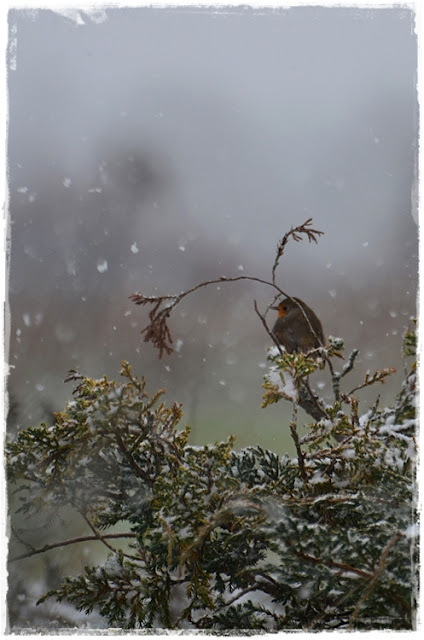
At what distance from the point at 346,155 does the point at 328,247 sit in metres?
0.17

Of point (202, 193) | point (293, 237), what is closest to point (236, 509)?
point (293, 237)

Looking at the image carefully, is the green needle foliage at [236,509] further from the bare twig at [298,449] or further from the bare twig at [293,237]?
the bare twig at [293,237]

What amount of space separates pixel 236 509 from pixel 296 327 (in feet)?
0.83

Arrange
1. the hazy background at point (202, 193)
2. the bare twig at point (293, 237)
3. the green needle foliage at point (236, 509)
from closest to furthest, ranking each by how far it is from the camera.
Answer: the green needle foliage at point (236, 509) < the bare twig at point (293, 237) < the hazy background at point (202, 193)

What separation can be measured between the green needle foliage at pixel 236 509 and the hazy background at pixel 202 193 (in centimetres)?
9

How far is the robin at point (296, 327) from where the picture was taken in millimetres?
698

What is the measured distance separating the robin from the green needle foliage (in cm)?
6

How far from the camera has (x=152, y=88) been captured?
89 cm

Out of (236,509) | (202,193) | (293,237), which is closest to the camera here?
(236,509)

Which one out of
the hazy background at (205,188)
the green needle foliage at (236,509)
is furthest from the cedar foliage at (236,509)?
the hazy background at (205,188)

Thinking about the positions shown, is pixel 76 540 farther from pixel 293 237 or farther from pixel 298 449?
pixel 293 237

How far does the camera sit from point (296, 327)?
0.71 metres

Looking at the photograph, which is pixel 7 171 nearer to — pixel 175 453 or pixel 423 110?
pixel 175 453

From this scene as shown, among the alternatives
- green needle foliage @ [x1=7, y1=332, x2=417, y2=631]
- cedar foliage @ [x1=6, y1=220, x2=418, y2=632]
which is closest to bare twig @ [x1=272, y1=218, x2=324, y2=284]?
cedar foliage @ [x1=6, y1=220, x2=418, y2=632]
